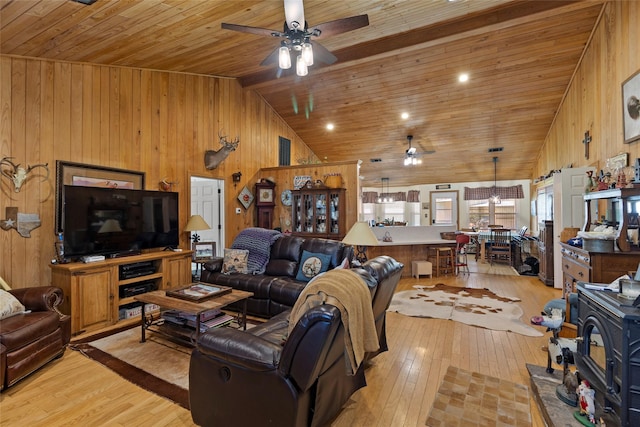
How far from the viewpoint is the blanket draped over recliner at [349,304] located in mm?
1606

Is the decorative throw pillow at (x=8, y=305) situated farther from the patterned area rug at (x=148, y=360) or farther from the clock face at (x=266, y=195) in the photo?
the clock face at (x=266, y=195)

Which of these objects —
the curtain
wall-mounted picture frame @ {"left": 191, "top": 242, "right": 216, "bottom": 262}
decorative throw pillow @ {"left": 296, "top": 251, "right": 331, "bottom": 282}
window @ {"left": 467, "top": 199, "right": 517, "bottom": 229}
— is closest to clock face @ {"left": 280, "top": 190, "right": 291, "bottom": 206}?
wall-mounted picture frame @ {"left": 191, "top": 242, "right": 216, "bottom": 262}

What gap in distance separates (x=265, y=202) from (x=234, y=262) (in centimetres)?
241

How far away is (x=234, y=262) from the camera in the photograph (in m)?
4.15

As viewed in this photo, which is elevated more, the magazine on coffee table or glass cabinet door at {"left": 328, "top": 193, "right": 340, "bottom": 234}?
glass cabinet door at {"left": 328, "top": 193, "right": 340, "bottom": 234}

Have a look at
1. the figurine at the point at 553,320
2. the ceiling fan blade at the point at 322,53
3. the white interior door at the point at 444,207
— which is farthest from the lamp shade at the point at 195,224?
the white interior door at the point at 444,207

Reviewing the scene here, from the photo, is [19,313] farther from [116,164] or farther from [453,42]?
[453,42]

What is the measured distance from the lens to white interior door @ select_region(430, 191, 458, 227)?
1041 cm

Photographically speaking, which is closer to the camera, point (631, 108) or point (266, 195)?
point (631, 108)

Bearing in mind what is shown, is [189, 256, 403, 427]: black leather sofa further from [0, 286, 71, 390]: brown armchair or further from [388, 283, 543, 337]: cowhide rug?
[388, 283, 543, 337]: cowhide rug

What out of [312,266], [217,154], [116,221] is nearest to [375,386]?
[312,266]

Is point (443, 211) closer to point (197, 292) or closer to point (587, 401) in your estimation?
point (587, 401)

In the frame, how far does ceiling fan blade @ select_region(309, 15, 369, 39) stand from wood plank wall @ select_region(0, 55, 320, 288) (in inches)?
121

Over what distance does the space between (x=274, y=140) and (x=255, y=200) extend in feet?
5.56
